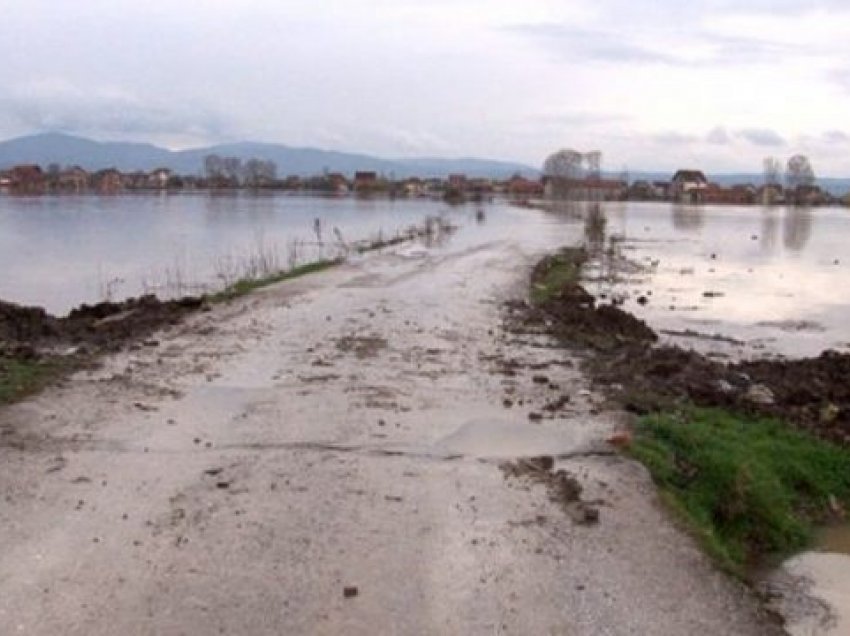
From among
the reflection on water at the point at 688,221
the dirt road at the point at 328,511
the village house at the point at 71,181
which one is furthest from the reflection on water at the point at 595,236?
the village house at the point at 71,181

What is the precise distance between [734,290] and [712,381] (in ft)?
64.8

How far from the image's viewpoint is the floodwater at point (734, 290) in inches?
862

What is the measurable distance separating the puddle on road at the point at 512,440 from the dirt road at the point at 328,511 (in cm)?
4

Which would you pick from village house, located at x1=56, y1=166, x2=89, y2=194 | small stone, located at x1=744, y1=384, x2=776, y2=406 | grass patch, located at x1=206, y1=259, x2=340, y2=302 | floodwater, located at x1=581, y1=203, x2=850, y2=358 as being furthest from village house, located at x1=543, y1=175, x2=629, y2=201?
small stone, located at x1=744, y1=384, x2=776, y2=406

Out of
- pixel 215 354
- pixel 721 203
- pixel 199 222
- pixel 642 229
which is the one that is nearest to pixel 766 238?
pixel 642 229

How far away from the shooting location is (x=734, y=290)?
32.6 metres

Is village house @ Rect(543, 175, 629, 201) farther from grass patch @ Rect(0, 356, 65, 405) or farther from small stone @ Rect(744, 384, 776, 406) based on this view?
grass patch @ Rect(0, 356, 65, 405)

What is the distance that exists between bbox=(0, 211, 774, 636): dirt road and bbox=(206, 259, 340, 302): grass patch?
8660 millimetres

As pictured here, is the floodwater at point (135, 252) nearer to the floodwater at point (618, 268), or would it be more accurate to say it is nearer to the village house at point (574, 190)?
the floodwater at point (618, 268)

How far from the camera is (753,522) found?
905 cm

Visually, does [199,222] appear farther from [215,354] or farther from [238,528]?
[238,528]

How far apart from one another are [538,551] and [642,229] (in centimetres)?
7247

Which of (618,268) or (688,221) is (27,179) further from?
(618,268)

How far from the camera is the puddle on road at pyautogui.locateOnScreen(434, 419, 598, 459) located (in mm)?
10141
